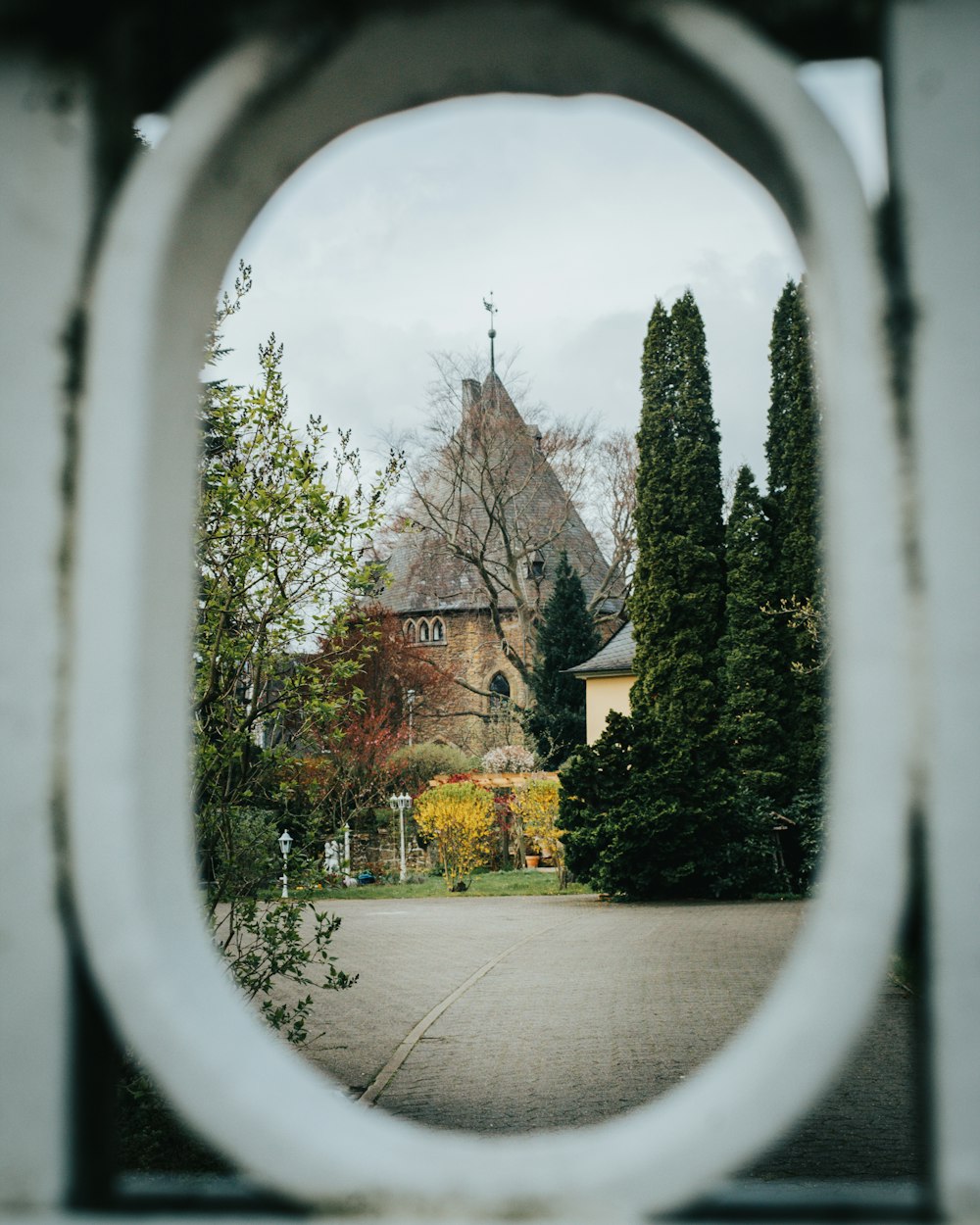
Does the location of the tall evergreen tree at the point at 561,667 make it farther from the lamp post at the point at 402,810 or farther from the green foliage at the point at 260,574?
the green foliage at the point at 260,574

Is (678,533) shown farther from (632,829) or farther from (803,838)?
(632,829)

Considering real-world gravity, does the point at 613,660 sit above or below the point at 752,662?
above

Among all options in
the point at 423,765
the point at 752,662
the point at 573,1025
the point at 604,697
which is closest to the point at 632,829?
the point at 752,662

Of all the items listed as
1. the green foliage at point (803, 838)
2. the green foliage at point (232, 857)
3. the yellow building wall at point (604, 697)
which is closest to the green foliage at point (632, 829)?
the green foliage at point (803, 838)

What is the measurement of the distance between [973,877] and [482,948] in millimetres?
11214

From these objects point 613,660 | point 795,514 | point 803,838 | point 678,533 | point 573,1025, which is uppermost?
point 795,514

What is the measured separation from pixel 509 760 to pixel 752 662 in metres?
8.58

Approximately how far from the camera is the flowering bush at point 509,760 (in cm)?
2670

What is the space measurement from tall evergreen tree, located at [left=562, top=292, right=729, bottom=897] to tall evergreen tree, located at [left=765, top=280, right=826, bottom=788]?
1.13m

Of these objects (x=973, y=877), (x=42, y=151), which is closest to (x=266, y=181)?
(x=42, y=151)

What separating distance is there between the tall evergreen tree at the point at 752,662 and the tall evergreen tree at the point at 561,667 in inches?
309

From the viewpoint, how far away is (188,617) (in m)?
1.62

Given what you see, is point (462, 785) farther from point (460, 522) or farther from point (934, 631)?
point (934, 631)

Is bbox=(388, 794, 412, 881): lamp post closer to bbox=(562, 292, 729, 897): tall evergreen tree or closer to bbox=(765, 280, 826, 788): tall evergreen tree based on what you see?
bbox=(562, 292, 729, 897): tall evergreen tree
